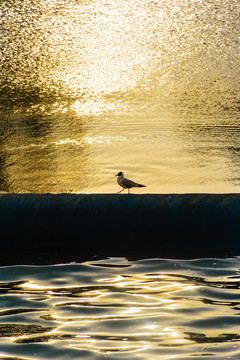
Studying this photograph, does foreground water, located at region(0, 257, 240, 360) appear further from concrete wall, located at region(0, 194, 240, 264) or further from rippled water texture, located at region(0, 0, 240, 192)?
rippled water texture, located at region(0, 0, 240, 192)

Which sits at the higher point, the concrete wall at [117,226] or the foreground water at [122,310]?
the concrete wall at [117,226]

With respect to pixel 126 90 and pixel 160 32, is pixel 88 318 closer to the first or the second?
pixel 126 90

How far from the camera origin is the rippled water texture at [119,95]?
26.2 feet

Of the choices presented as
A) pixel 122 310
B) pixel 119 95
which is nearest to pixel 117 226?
pixel 122 310

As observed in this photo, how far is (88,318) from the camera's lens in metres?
4.02

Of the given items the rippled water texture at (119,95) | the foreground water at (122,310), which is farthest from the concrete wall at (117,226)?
the rippled water texture at (119,95)

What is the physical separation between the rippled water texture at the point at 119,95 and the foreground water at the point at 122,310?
2.31m

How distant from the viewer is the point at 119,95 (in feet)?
36.9

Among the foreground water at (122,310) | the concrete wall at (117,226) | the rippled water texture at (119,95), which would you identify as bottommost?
the foreground water at (122,310)

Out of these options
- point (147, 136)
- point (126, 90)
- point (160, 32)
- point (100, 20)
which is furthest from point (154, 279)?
point (100, 20)

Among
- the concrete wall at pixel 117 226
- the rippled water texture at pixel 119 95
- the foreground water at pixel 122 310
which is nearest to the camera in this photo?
the foreground water at pixel 122 310

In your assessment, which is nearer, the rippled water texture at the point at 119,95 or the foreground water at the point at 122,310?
the foreground water at the point at 122,310

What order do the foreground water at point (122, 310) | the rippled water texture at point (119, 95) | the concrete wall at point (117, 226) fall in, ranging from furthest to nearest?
the rippled water texture at point (119, 95), the concrete wall at point (117, 226), the foreground water at point (122, 310)

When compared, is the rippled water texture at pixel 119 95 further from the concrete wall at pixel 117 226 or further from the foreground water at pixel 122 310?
the foreground water at pixel 122 310
